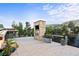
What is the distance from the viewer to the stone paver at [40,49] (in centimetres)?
350

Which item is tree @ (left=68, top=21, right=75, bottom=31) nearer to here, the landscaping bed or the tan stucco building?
the tan stucco building

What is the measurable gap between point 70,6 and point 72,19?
0.67 feet

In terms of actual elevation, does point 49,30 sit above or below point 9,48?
above

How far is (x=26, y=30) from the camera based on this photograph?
3.58 metres

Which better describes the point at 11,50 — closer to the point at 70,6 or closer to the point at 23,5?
the point at 23,5

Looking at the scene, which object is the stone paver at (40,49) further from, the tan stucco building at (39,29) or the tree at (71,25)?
the tree at (71,25)

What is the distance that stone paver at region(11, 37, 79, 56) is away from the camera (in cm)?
350

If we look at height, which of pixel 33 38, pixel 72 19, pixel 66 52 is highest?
pixel 72 19

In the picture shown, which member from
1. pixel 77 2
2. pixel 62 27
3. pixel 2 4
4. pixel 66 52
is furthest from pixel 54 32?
pixel 2 4

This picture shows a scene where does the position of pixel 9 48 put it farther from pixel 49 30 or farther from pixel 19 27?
pixel 49 30

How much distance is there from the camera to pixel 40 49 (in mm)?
3553

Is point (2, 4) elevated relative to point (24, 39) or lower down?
elevated

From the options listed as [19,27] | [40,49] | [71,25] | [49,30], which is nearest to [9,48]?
[19,27]

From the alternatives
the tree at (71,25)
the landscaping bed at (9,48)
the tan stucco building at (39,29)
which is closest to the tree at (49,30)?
the tan stucco building at (39,29)
